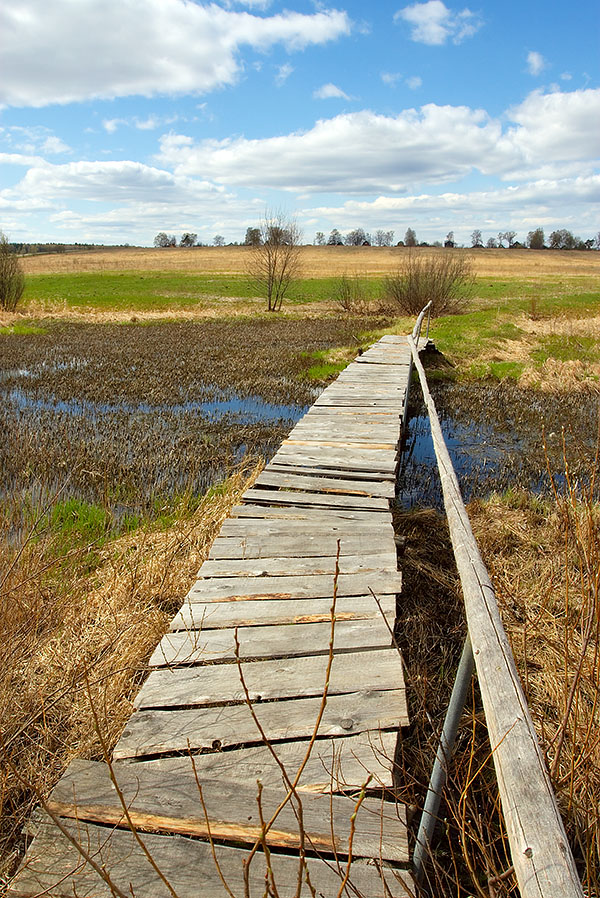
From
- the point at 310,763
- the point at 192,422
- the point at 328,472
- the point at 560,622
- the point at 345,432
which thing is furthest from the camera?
the point at 192,422

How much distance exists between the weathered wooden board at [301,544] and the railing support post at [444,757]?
2038mm

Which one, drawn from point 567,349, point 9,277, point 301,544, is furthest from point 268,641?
point 9,277

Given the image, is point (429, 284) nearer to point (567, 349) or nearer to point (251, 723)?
point (567, 349)

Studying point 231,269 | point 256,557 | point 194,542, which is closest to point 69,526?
point 194,542

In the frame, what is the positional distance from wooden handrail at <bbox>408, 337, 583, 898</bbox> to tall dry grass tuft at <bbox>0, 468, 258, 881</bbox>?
121 cm

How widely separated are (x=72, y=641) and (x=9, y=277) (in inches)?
1107

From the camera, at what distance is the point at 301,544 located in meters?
4.15

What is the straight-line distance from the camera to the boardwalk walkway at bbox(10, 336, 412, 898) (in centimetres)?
187

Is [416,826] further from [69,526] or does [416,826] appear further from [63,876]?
[69,526]

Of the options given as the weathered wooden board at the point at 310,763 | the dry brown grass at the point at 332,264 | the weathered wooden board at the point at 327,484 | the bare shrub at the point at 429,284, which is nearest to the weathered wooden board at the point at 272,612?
the weathered wooden board at the point at 310,763

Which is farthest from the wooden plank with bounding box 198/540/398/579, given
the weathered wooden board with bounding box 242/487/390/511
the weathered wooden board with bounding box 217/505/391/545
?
the weathered wooden board with bounding box 242/487/390/511

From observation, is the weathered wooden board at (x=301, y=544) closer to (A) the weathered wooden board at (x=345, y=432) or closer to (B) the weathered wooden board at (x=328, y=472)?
(B) the weathered wooden board at (x=328, y=472)

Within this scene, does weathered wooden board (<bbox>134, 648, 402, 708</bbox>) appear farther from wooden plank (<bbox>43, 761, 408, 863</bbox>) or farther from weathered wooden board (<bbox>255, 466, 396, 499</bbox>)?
weathered wooden board (<bbox>255, 466, 396, 499</bbox>)

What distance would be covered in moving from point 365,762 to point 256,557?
181cm
